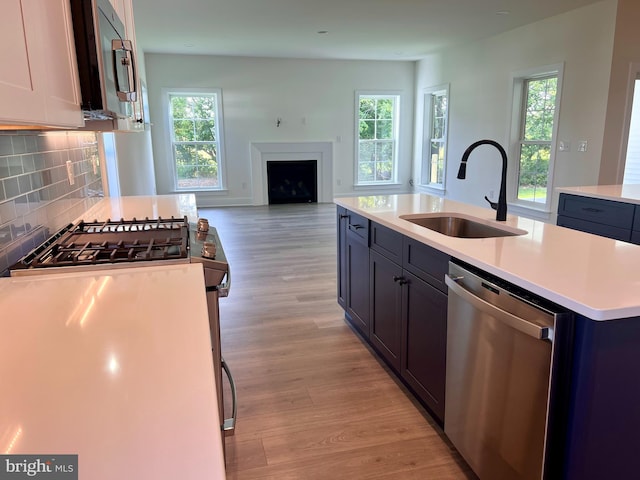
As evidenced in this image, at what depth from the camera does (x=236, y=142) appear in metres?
8.41

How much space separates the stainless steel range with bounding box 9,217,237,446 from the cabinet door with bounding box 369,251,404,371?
3.00 ft

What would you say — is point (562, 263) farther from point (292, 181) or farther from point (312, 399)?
point (292, 181)

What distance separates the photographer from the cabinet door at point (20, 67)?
2.82 feet

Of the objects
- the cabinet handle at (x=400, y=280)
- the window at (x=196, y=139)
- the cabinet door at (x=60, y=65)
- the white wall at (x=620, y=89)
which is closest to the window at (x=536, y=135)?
the white wall at (x=620, y=89)

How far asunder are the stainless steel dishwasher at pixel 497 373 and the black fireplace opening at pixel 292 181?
7.23m

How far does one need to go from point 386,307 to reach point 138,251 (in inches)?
53.3

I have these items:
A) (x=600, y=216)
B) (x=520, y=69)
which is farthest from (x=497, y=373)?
(x=520, y=69)

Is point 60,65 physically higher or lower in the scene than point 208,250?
higher

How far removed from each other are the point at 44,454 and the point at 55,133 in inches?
70.8

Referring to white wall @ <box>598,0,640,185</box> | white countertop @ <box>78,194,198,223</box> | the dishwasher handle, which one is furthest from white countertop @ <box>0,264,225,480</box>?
white wall @ <box>598,0,640,185</box>

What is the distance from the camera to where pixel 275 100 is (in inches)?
332

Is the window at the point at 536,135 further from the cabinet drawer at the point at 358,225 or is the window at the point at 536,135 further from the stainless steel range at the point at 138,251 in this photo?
the stainless steel range at the point at 138,251

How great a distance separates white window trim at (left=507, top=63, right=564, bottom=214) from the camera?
216 inches

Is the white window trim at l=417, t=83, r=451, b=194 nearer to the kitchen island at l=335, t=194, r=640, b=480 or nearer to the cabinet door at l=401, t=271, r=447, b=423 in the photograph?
the cabinet door at l=401, t=271, r=447, b=423
